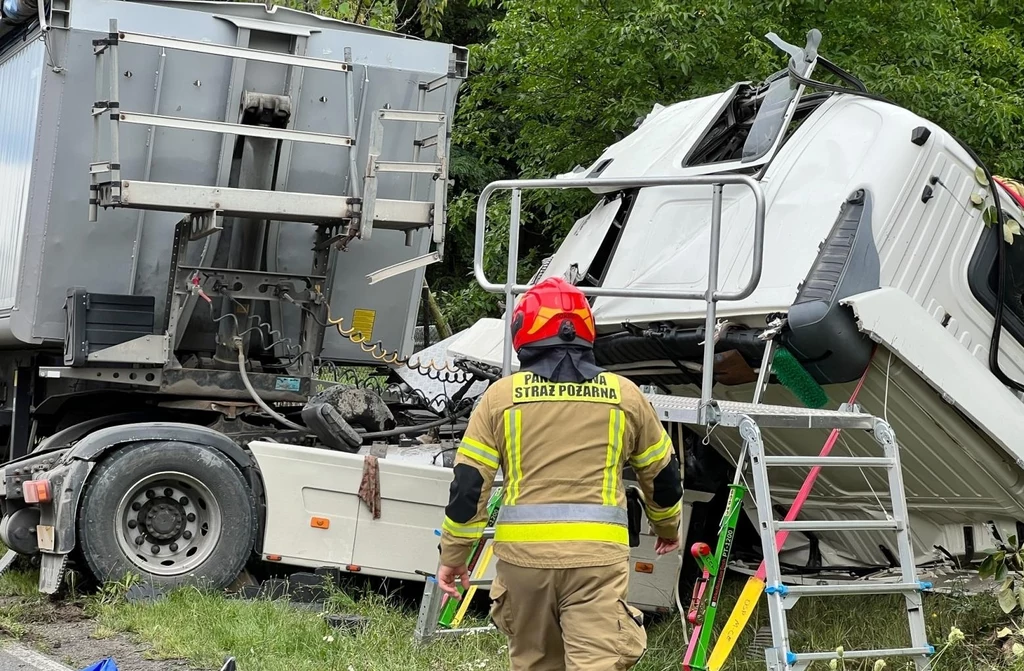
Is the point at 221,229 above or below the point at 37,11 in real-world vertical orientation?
below

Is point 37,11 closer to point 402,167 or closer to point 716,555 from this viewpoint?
point 402,167

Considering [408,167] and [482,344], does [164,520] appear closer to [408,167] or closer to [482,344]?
[482,344]

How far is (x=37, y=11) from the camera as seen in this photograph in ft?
24.8

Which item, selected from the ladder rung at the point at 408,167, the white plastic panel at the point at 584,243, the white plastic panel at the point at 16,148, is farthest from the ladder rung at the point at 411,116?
the white plastic panel at the point at 16,148

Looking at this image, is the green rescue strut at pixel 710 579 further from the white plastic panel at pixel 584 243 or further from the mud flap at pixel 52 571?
the mud flap at pixel 52 571

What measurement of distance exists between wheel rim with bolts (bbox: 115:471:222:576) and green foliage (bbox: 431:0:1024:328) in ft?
11.6

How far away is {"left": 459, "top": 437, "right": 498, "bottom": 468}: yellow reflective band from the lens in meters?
4.20

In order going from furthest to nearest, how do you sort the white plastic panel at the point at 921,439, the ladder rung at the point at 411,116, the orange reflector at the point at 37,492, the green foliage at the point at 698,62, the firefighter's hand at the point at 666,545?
1. the green foliage at the point at 698,62
2. the ladder rung at the point at 411,116
3. the orange reflector at the point at 37,492
4. the white plastic panel at the point at 921,439
5. the firefighter's hand at the point at 666,545

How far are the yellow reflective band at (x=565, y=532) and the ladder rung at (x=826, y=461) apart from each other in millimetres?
1034

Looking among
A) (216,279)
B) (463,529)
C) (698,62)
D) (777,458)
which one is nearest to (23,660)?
(216,279)

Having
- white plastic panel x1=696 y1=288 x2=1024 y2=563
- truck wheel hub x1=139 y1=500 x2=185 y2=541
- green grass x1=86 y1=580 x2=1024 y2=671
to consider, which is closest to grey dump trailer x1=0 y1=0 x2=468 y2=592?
truck wheel hub x1=139 y1=500 x2=185 y2=541

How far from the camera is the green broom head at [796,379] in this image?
5.60m

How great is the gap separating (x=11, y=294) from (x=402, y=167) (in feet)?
7.87

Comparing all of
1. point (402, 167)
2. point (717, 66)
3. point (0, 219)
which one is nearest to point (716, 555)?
point (402, 167)
